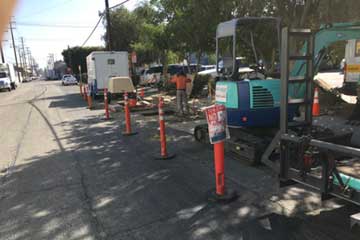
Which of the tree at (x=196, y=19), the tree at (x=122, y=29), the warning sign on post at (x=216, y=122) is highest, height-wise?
the tree at (x=122, y=29)

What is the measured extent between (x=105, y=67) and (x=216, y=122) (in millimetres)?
17267

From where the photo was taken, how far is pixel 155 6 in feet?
73.0

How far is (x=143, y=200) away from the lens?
4.98 m

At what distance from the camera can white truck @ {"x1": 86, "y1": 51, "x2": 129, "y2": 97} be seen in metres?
20.8

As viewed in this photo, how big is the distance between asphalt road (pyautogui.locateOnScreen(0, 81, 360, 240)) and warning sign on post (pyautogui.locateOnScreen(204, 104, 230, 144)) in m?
0.93

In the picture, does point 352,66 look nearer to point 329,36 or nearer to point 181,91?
point 181,91

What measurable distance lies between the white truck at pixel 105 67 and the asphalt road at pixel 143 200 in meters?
12.7

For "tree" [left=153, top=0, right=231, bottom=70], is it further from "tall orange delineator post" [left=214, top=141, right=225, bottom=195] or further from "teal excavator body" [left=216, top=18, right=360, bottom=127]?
"tall orange delineator post" [left=214, top=141, right=225, bottom=195]

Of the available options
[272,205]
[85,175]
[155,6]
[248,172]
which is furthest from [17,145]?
[155,6]

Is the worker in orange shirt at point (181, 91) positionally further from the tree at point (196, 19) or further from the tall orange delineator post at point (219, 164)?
the tall orange delineator post at point (219, 164)

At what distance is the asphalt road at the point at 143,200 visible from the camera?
4023 millimetres

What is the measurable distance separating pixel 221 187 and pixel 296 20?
793cm

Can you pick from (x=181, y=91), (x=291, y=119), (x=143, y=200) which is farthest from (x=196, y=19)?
(x=143, y=200)

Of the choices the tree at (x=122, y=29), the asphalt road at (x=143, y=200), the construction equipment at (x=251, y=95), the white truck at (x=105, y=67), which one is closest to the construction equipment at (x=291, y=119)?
the construction equipment at (x=251, y=95)
